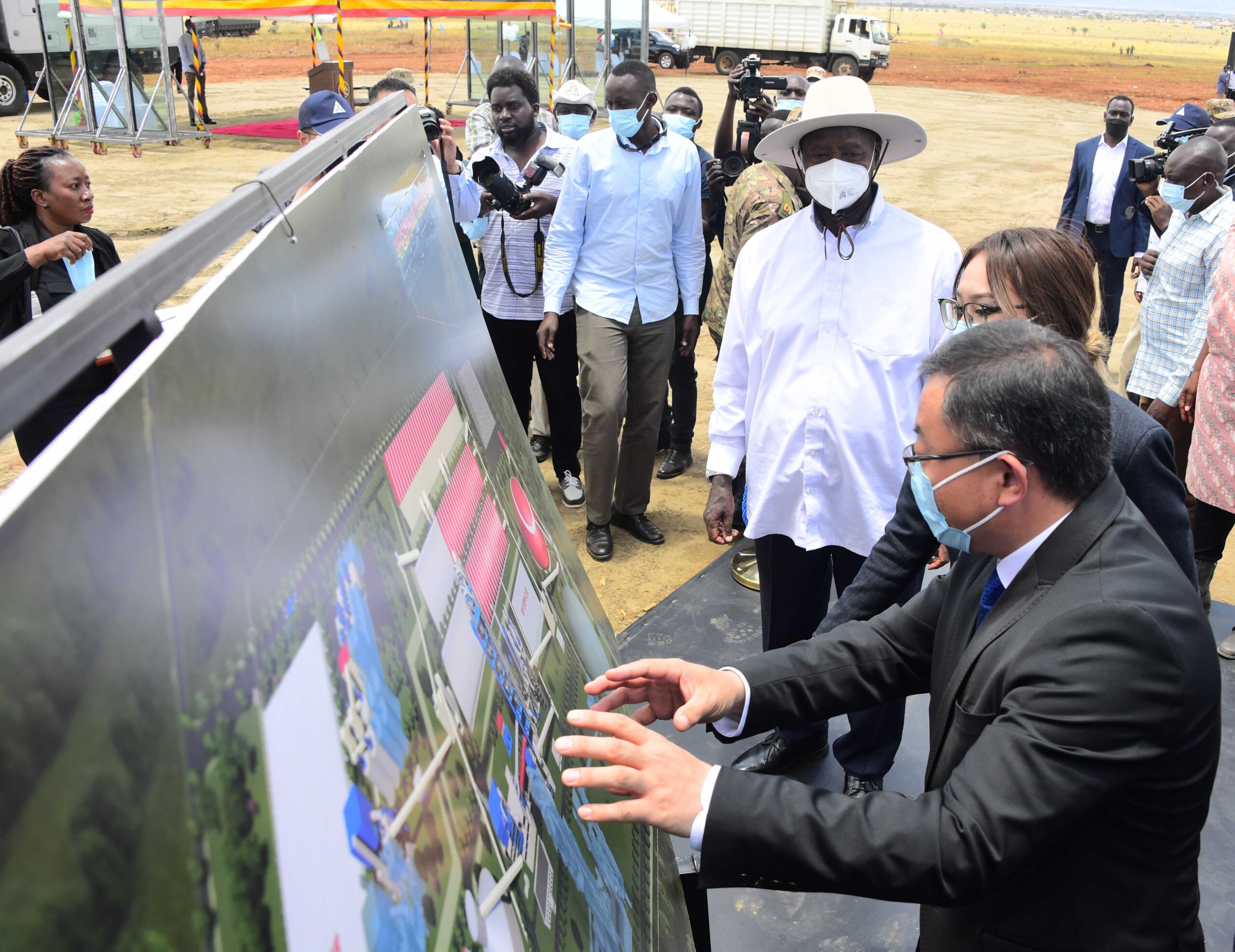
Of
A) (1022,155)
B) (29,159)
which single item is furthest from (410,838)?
(1022,155)

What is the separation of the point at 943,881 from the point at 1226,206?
3.66 meters

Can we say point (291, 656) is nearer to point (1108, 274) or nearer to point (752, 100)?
point (752, 100)

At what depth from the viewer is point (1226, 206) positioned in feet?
12.6

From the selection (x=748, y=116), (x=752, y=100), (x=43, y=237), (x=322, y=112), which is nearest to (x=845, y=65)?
(x=752, y=100)

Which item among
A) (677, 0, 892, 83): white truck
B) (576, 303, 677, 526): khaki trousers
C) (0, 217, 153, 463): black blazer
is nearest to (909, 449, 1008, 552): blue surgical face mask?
(0, 217, 153, 463): black blazer

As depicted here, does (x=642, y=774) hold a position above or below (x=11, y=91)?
above

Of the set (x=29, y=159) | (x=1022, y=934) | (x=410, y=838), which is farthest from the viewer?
(x=29, y=159)

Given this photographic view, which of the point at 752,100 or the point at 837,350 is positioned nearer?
the point at 837,350

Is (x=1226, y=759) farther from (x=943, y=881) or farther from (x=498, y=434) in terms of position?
(x=498, y=434)

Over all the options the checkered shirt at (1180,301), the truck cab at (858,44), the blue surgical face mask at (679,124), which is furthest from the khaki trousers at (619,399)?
the truck cab at (858,44)

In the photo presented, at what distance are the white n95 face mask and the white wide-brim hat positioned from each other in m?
0.12

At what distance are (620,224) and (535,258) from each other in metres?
0.51

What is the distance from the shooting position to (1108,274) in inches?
266

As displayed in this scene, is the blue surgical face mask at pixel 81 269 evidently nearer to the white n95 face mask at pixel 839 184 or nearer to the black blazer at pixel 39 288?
the black blazer at pixel 39 288
